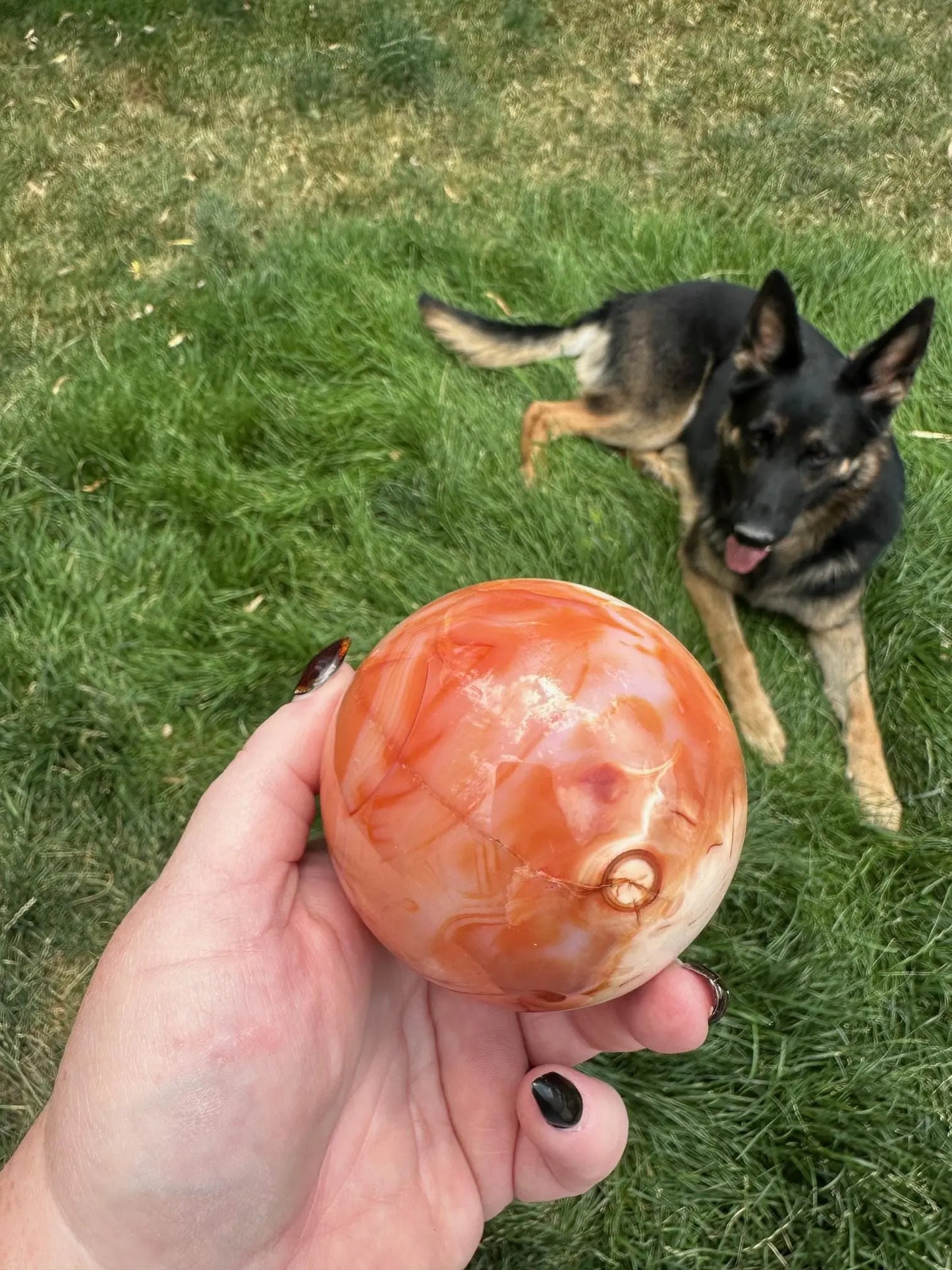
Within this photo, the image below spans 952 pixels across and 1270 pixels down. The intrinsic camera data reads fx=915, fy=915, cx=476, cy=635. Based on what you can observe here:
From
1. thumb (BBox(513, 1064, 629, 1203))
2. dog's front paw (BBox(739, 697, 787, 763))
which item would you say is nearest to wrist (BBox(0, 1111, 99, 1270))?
thumb (BBox(513, 1064, 629, 1203))

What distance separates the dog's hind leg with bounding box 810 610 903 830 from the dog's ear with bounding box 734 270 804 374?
99 centimetres

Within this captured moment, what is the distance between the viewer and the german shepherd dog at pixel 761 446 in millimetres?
3203

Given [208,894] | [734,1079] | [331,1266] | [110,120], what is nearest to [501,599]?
[208,894]

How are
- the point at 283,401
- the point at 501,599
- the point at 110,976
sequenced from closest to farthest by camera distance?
the point at 501,599
the point at 110,976
the point at 283,401

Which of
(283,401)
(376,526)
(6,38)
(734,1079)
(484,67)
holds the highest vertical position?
(6,38)

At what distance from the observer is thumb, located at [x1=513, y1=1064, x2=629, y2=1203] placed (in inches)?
68.5

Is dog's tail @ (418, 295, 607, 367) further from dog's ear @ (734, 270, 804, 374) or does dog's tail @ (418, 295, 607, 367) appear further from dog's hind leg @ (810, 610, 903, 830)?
dog's hind leg @ (810, 610, 903, 830)

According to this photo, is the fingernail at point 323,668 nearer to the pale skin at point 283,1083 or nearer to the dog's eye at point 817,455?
the pale skin at point 283,1083

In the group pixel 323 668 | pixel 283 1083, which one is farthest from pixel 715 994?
pixel 323 668

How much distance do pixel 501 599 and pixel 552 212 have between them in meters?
3.62

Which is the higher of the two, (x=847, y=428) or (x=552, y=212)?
(x=552, y=212)

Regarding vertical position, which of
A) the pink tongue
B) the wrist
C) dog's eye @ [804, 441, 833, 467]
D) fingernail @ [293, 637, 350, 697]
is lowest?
the pink tongue

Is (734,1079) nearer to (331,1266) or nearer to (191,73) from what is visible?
(331,1266)

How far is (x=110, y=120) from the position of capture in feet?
16.1
